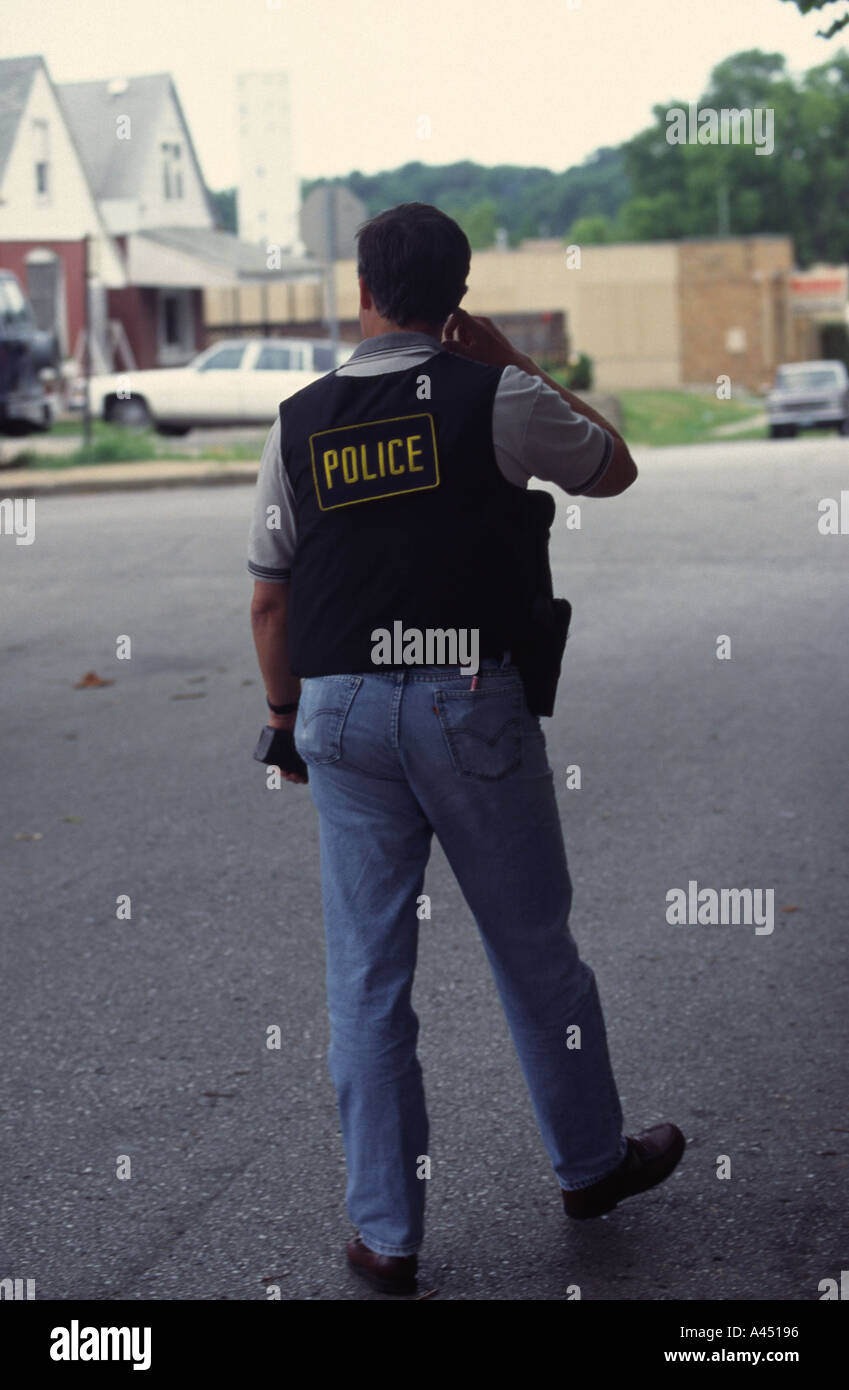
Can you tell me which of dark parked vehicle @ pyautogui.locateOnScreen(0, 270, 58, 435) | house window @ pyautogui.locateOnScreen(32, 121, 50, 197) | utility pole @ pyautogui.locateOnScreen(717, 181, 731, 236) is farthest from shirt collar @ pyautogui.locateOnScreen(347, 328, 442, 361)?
utility pole @ pyautogui.locateOnScreen(717, 181, 731, 236)

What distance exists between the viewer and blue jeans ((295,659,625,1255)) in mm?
3195

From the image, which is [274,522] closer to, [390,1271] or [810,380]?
[390,1271]

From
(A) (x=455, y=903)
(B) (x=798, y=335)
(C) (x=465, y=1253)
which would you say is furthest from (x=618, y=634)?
(B) (x=798, y=335)

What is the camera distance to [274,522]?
10.8 ft

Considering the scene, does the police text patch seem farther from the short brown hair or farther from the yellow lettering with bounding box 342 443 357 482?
the short brown hair

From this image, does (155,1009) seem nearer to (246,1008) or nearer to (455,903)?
(246,1008)

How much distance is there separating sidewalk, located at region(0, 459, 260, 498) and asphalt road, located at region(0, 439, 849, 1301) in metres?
9.99

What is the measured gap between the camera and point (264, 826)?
22.3ft

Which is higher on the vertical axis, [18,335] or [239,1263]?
[18,335]

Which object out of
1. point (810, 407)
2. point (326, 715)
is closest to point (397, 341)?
point (326, 715)

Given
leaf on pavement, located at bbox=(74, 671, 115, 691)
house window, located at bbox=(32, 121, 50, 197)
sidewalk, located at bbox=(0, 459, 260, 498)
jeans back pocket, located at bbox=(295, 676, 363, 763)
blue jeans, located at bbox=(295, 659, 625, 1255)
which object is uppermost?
A: house window, located at bbox=(32, 121, 50, 197)

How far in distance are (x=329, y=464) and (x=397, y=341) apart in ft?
0.83

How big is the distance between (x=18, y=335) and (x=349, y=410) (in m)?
20.9

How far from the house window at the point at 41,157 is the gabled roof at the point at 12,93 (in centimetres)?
59
